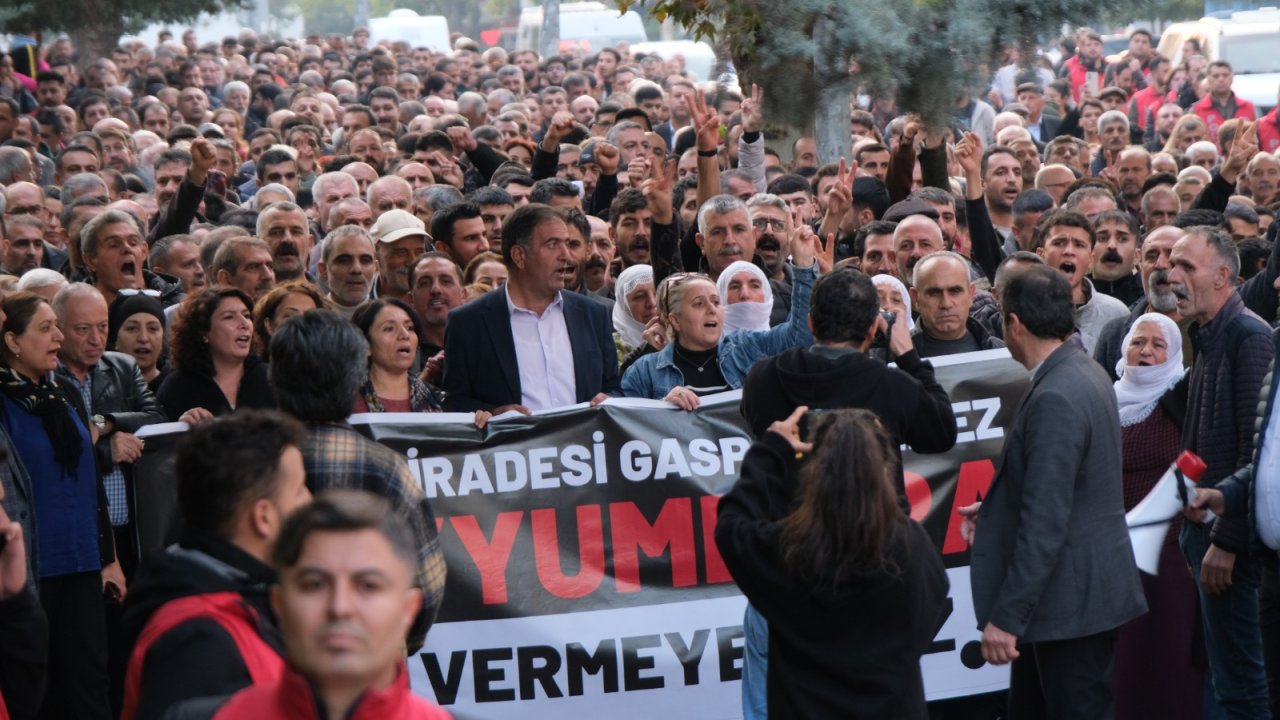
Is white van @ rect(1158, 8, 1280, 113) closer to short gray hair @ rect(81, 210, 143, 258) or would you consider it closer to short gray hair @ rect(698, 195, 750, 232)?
short gray hair @ rect(698, 195, 750, 232)

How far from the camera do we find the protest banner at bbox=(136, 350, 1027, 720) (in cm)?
625

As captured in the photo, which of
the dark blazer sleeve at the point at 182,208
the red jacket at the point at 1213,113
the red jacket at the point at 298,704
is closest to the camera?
the red jacket at the point at 298,704

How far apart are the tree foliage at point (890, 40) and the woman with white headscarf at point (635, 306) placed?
352cm

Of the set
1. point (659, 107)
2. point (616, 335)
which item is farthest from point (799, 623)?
point (659, 107)

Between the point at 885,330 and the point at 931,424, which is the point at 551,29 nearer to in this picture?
the point at 885,330

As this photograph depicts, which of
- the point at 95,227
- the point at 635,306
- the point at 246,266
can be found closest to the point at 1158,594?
the point at 635,306

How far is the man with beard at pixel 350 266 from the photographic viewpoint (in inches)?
314

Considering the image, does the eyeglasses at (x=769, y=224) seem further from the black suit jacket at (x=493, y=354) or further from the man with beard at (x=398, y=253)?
the black suit jacket at (x=493, y=354)

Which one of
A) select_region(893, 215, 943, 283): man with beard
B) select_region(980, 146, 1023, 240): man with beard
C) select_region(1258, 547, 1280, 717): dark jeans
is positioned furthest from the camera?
select_region(980, 146, 1023, 240): man with beard

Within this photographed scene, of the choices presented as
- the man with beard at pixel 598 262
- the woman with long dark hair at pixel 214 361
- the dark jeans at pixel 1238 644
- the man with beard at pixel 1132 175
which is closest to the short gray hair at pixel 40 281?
the woman with long dark hair at pixel 214 361

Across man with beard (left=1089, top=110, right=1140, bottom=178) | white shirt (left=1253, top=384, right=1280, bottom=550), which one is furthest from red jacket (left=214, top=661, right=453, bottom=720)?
man with beard (left=1089, top=110, right=1140, bottom=178)

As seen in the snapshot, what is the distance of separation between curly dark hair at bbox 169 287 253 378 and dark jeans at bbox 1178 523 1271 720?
3862 mm

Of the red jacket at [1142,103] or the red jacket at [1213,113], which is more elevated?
the red jacket at [1142,103]

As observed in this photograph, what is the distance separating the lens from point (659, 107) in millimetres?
17750
